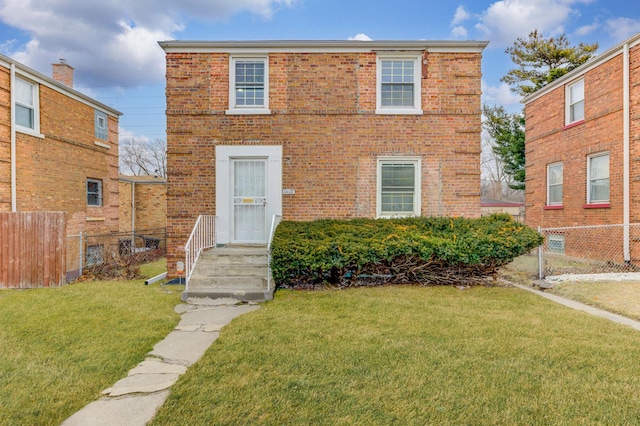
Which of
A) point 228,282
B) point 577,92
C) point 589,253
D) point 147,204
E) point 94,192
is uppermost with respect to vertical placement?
point 577,92

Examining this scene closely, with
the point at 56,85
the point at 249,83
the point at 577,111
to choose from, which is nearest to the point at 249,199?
the point at 249,83

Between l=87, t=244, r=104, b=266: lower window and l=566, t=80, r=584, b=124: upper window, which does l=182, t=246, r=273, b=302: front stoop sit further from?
l=566, t=80, r=584, b=124: upper window

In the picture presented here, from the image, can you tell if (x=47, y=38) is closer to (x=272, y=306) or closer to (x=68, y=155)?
(x=68, y=155)

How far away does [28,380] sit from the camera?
3262mm

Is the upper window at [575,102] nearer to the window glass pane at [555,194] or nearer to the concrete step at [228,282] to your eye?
the window glass pane at [555,194]

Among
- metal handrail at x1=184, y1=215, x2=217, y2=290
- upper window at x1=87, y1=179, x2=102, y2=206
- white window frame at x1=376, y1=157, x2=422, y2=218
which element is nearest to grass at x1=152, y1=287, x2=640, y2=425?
metal handrail at x1=184, y1=215, x2=217, y2=290

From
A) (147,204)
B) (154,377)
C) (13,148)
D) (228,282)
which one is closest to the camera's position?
(154,377)

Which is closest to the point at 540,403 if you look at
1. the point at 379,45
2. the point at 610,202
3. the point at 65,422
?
the point at 65,422

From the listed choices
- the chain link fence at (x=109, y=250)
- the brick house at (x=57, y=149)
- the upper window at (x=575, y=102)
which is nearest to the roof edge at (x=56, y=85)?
the brick house at (x=57, y=149)

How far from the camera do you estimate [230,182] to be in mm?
8617

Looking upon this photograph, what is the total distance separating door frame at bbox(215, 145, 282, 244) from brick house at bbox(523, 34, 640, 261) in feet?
31.1

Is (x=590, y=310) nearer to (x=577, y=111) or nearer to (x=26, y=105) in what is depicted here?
(x=577, y=111)

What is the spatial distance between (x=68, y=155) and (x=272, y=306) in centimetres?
1084

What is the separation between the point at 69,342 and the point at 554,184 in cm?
1463
